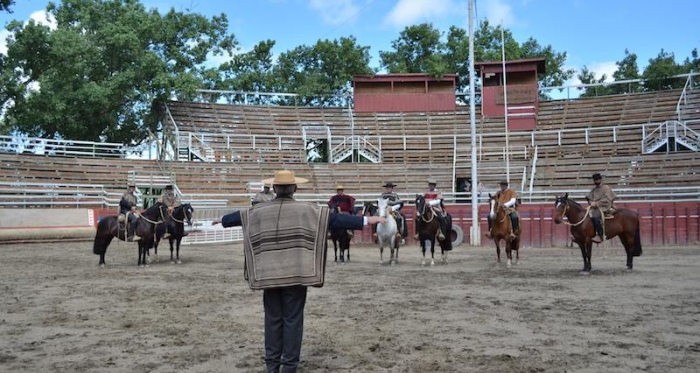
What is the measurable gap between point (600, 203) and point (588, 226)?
82cm

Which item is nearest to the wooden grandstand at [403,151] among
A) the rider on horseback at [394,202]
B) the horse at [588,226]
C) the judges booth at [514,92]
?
the judges booth at [514,92]

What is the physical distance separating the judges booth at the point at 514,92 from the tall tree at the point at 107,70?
1776cm

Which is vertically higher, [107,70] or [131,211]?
[107,70]

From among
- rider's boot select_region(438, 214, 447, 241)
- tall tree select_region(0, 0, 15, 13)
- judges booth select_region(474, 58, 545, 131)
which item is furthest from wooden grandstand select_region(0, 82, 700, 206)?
tall tree select_region(0, 0, 15, 13)

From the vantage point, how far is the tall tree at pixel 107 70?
115 feet

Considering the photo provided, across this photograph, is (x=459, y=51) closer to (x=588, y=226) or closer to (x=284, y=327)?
(x=588, y=226)

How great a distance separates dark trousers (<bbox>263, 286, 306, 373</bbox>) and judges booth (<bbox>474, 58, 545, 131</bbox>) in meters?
34.2

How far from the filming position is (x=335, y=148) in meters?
35.7

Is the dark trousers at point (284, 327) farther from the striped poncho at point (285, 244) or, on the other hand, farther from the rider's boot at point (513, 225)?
the rider's boot at point (513, 225)

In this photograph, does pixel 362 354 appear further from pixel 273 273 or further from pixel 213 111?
pixel 213 111

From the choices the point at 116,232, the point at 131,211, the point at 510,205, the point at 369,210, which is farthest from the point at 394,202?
the point at 116,232

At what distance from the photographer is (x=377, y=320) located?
28.3ft

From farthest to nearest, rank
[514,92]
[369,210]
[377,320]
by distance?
[514,92], [369,210], [377,320]

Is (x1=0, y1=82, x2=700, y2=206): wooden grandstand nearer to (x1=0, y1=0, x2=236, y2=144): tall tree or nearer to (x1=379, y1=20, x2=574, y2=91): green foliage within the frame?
(x1=0, y1=0, x2=236, y2=144): tall tree
